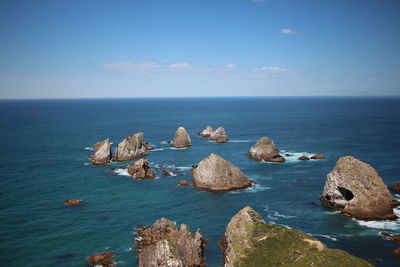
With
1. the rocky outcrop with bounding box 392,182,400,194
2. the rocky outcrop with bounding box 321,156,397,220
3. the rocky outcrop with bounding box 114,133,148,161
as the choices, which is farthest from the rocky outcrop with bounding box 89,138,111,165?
the rocky outcrop with bounding box 392,182,400,194

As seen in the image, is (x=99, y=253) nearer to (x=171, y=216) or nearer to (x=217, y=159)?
(x=171, y=216)

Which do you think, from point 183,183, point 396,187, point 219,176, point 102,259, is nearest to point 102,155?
point 183,183

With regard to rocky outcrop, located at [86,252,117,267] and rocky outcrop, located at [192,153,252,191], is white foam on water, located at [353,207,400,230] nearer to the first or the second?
rocky outcrop, located at [192,153,252,191]

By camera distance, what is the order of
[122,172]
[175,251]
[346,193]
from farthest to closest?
[122,172]
[346,193]
[175,251]

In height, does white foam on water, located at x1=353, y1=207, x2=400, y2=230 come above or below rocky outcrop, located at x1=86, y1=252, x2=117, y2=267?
above

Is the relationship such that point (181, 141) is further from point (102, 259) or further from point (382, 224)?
point (102, 259)

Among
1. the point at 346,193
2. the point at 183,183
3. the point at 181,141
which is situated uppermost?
the point at 181,141

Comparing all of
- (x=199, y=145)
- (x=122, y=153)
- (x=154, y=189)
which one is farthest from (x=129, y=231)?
(x=199, y=145)
